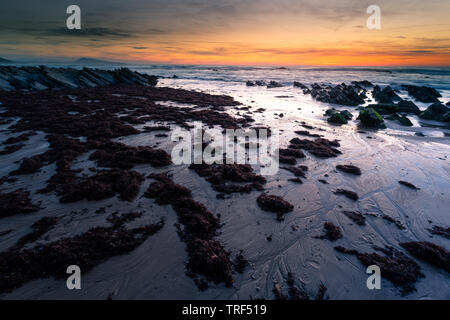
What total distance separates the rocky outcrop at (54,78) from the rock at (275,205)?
122ft

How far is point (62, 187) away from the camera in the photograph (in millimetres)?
6555

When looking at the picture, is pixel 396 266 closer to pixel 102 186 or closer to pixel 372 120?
pixel 102 186

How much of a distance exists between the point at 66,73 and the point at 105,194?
40.0 metres

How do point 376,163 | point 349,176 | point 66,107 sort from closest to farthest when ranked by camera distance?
point 349,176 → point 376,163 → point 66,107

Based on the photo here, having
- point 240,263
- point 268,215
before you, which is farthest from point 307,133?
point 240,263

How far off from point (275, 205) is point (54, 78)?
40.9m

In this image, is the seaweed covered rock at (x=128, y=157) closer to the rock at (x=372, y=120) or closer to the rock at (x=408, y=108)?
the rock at (x=372, y=120)

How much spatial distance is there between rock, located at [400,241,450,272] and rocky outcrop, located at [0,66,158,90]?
1611 inches

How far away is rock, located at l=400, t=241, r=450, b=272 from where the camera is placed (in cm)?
479

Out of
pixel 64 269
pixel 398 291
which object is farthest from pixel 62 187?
pixel 398 291

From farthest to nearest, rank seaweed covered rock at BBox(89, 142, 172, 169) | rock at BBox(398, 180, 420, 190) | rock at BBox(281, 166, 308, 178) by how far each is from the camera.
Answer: rock at BBox(281, 166, 308, 178), seaweed covered rock at BBox(89, 142, 172, 169), rock at BBox(398, 180, 420, 190)

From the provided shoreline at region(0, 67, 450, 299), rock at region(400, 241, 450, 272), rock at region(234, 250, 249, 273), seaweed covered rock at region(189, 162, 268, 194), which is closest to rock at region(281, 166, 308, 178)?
shoreline at region(0, 67, 450, 299)

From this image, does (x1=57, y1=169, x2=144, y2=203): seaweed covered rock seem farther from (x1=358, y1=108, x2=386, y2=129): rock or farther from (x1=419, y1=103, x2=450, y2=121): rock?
(x1=419, y1=103, x2=450, y2=121): rock

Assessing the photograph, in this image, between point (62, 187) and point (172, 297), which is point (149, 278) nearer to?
point (172, 297)
